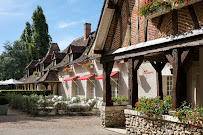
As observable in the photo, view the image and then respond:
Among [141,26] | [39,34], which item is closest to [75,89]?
[141,26]

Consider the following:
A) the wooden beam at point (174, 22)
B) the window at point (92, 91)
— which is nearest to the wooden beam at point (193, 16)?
the wooden beam at point (174, 22)

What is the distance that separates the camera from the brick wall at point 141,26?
6.45m

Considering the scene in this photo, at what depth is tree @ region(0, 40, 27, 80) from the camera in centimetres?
4222

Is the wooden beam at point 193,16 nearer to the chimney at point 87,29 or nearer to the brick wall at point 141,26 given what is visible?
the brick wall at point 141,26

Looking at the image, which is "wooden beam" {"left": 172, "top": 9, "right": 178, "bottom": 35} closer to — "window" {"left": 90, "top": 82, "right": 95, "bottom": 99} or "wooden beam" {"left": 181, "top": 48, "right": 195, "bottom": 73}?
"wooden beam" {"left": 181, "top": 48, "right": 195, "bottom": 73}

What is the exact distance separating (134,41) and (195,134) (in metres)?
3.96

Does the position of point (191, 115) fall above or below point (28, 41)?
below

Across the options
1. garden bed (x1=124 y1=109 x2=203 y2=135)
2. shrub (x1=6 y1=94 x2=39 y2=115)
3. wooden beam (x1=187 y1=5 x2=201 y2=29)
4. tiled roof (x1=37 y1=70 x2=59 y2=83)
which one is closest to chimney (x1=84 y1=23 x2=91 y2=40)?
tiled roof (x1=37 y1=70 x2=59 y2=83)

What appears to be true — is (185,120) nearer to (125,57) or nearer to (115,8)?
(125,57)

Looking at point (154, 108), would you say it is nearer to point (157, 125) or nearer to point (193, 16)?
point (157, 125)

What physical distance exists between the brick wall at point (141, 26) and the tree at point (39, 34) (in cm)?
3411

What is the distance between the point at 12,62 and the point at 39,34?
698cm

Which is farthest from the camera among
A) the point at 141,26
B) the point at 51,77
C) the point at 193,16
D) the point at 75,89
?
the point at 51,77

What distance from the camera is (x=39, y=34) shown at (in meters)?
42.3
